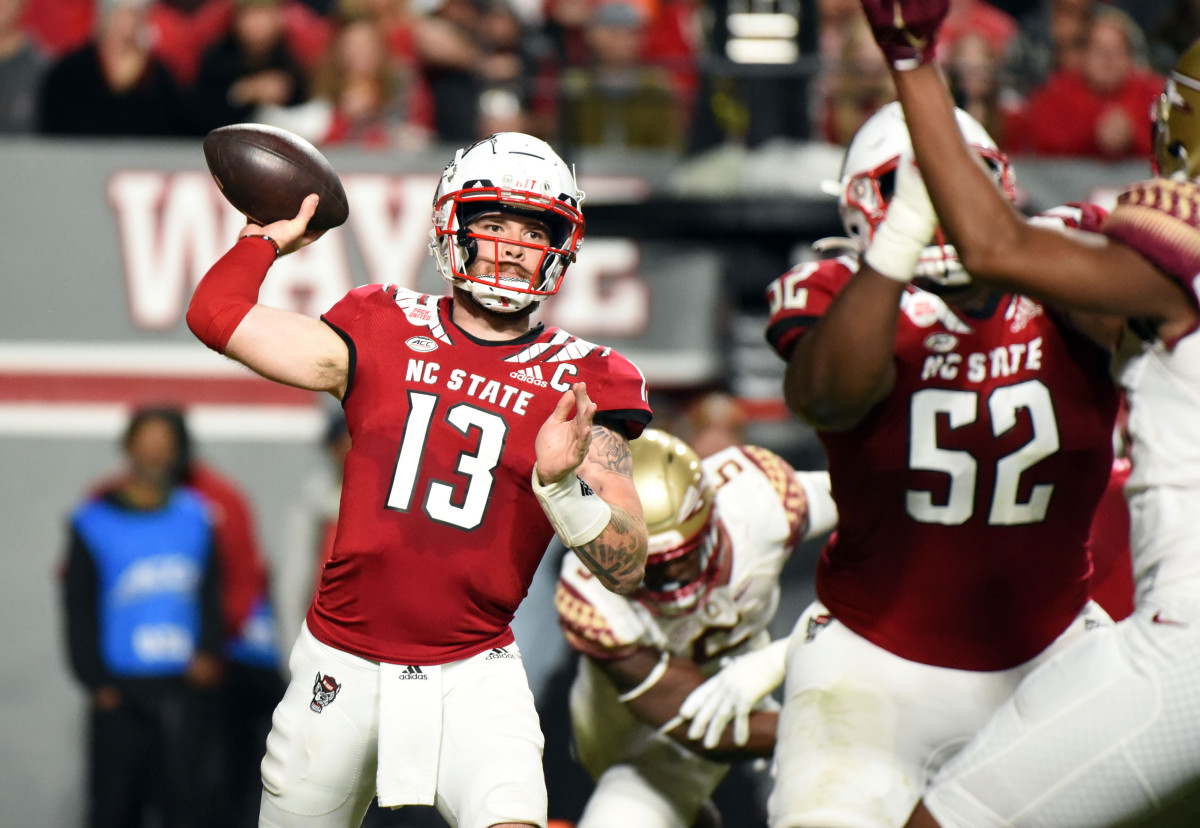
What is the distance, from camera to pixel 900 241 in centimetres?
259

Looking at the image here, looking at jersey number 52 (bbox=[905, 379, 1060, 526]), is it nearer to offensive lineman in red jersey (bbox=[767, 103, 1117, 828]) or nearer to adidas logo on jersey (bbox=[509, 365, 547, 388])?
offensive lineman in red jersey (bbox=[767, 103, 1117, 828])

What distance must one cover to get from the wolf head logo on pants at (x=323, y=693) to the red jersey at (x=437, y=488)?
0.07 meters

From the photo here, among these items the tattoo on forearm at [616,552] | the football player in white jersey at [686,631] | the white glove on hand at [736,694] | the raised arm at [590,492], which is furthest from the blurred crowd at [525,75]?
the tattoo on forearm at [616,552]

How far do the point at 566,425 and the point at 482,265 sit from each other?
510 millimetres

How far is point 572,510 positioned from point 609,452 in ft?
0.98

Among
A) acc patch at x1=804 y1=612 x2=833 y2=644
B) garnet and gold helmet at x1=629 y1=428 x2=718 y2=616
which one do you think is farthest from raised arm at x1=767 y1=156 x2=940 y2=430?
garnet and gold helmet at x1=629 y1=428 x2=718 y2=616

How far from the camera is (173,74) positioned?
7008mm

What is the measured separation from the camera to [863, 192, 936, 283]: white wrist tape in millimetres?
2580

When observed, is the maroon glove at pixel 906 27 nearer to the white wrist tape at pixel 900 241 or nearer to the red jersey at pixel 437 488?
the white wrist tape at pixel 900 241

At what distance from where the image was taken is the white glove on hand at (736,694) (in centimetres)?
369

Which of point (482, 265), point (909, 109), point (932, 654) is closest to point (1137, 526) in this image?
point (932, 654)

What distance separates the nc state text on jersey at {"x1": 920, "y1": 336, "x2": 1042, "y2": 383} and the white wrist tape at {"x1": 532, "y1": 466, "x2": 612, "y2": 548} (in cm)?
70

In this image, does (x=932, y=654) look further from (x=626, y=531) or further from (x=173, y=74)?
(x=173, y=74)

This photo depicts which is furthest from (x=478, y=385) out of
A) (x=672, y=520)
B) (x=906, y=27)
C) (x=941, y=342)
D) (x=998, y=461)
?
(x=906, y=27)
